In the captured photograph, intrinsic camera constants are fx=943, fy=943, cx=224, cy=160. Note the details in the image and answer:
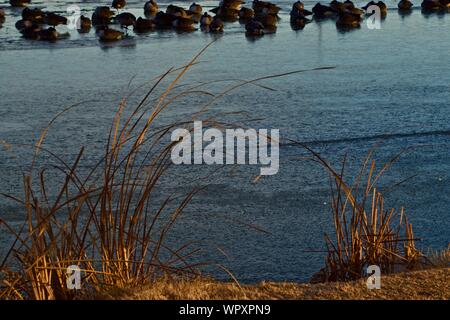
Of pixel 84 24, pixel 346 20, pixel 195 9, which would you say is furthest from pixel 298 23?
pixel 84 24

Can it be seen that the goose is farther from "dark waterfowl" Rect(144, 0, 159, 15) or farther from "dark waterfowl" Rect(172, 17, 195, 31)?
"dark waterfowl" Rect(144, 0, 159, 15)

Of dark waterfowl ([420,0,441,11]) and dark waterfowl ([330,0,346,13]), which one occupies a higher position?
dark waterfowl ([330,0,346,13])

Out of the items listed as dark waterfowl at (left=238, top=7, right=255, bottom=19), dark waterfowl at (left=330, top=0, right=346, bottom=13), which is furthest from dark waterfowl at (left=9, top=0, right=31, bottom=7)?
dark waterfowl at (left=330, top=0, right=346, bottom=13)

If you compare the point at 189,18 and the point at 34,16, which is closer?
the point at 34,16

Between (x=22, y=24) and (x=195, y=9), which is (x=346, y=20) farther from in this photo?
(x=22, y=24)

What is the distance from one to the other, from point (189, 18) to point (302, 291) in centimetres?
888

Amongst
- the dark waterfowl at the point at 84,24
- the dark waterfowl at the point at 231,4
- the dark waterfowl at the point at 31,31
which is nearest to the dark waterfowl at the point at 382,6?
the dark waterfowl at the point at 231,4

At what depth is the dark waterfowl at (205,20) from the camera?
1177 centimetres

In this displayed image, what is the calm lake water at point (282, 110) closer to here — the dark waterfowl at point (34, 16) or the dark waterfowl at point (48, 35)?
the dark waterfowl at point (48, 35)

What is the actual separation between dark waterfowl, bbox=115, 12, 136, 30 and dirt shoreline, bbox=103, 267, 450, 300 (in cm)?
871

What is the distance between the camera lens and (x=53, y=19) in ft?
38.5

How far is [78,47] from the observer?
1042 cm

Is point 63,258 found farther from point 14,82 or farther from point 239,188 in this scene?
point 14,82

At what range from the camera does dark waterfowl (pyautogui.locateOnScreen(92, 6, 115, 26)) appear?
12.0m
